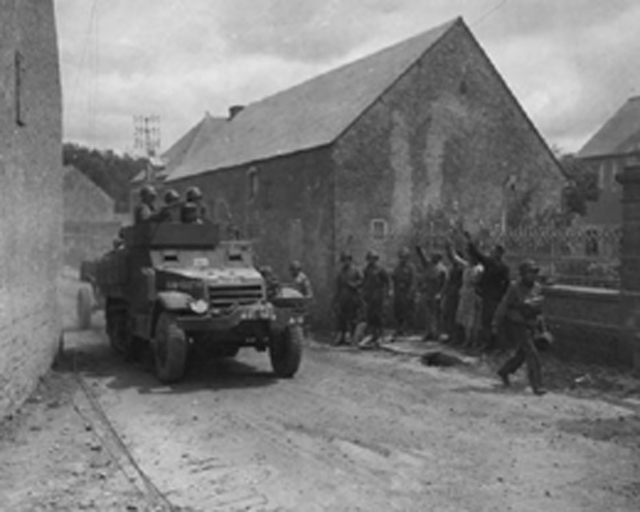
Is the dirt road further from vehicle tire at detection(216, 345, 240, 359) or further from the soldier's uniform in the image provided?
the soldier's uniform

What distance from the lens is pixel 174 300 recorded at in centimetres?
1074

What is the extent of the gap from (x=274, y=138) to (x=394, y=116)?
5.68 metres

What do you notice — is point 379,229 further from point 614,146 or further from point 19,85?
point 614,146

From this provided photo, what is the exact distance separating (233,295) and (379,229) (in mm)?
11025

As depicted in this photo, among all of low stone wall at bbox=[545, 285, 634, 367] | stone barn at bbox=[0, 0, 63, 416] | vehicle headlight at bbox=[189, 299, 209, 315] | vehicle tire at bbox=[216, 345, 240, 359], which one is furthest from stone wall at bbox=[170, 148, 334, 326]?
low stone wall at bbox=[545, 285, 634, 367]

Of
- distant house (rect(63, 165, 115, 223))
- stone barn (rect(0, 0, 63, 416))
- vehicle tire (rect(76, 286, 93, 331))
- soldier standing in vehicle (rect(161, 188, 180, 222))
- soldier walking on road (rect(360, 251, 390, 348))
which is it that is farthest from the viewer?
distant house (rect(63, 165, 115, 223))

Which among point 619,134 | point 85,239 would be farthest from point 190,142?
point 619,134

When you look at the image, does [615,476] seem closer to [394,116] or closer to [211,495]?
[211,495]

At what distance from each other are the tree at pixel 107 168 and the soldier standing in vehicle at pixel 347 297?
74801 mm

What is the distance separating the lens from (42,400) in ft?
32.7

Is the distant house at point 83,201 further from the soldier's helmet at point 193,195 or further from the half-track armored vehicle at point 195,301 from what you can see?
the soldier's helmet at point 193,195

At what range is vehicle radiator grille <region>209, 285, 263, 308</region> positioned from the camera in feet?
36.0

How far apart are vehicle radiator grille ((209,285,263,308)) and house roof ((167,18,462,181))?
10.3 metres

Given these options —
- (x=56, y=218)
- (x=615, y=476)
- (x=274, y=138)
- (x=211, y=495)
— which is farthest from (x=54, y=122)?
(x=274, y=138)
